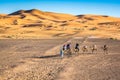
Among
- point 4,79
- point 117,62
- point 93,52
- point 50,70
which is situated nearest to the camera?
point 4,79

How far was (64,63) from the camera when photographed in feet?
88.7

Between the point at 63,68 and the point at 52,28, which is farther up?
the point at 52,28

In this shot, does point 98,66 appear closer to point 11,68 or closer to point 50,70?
point 50,70

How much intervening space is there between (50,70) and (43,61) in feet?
14.9

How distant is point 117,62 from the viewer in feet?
90.4

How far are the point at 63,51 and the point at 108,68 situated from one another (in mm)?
7778

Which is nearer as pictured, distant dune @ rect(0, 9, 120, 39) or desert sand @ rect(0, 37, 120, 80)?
desert sand @ rect(0, 37, 120, 80)

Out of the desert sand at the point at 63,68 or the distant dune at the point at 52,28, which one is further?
the distant dune at the point at 52,28

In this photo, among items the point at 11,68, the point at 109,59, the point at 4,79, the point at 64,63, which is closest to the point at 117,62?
the point at 109,59

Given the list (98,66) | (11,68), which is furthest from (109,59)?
(11,68)

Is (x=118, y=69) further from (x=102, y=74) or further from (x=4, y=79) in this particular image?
(x=4, y=79)

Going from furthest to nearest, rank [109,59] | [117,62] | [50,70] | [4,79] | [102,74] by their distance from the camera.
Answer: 1. [109,59]
2. [117,62]
3. [50,70]
4. [102,74]
5. [4,79]

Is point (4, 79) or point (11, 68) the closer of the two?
point (4, 79)

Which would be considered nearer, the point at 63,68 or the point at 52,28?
the point at 63,68
